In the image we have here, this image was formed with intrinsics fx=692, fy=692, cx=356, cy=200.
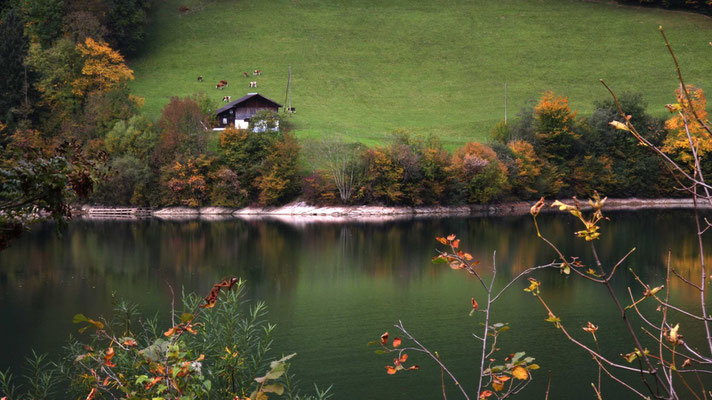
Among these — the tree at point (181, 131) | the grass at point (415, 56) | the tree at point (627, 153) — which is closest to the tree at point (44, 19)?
the grass at point (415, 56)

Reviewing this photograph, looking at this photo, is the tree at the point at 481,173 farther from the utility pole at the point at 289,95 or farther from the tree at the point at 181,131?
the tree at the point at 181,131

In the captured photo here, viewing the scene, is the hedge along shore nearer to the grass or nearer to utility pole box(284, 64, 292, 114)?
the grass

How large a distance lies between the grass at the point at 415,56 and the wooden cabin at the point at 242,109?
13.4 feet

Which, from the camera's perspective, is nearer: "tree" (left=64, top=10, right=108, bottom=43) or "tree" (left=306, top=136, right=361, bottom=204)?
"tree" (left=306, top=136, right=361, bottom=204)

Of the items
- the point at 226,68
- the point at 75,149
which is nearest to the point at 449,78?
the point at 226,68

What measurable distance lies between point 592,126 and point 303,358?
56.6m

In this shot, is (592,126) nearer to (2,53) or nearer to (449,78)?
(449,78)

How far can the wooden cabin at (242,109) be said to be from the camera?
226ft

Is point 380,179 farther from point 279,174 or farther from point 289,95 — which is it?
point 289,95

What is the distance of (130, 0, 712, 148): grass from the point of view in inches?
3017

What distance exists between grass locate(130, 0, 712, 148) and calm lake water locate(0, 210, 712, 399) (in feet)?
87.1

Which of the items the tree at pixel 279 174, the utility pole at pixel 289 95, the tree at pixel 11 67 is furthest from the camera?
the utility pole at pixel 289 95

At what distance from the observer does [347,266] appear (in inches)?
1297

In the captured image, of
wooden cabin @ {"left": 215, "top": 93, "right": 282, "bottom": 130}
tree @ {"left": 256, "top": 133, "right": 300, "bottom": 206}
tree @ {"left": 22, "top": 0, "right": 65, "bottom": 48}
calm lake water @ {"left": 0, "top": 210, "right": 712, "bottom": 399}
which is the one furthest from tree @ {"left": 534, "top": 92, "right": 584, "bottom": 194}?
tree @ {"left": 22, "top": 0, "right": 65, "bottom": 48}
